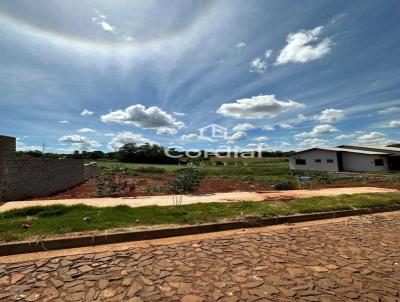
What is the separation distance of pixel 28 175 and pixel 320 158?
3343 cm

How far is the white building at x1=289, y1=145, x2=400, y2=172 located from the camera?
96.7 ft

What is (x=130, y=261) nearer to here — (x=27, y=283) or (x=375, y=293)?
(x=27, y=283)

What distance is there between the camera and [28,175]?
9.08 metres

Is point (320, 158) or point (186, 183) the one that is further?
point (320, 158)

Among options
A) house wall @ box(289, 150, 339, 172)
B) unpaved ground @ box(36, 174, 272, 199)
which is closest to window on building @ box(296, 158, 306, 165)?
house wall @ box(289, 150, 339, 172)

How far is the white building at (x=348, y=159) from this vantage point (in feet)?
96.7

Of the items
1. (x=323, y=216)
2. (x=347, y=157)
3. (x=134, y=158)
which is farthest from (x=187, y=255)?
(x=134, y=158)

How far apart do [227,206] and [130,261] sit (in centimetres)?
403

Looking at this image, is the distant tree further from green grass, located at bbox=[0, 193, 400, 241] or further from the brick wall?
green grass, located at bbox=[0, 193, 400, 241]

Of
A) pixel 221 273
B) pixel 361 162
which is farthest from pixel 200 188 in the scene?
pixel 361 162

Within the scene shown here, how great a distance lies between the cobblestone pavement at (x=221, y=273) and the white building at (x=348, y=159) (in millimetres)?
29647

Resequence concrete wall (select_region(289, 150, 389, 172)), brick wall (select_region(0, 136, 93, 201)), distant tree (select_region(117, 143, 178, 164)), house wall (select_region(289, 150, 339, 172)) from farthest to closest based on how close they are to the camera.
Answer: distant tree (select_region(117, 143, 178, 164)) < house wall (select_region(289, 150, 339, 172)) < concrete wall (select_region(289, 150, 389, 172)) < brick wall (select_region(0, 136, 93, 201))

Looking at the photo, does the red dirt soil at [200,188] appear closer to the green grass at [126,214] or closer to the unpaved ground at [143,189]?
the unpaved ground at [143,189]

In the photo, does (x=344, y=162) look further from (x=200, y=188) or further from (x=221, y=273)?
(x=221, y=273)
